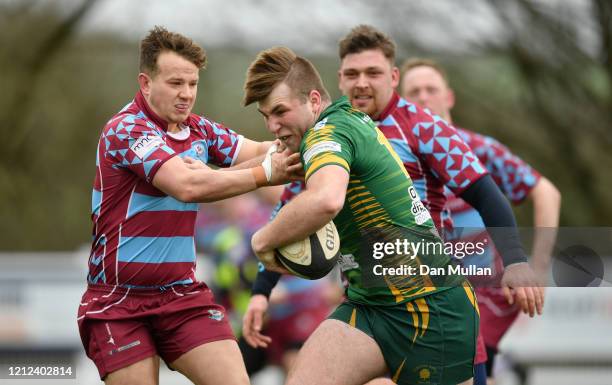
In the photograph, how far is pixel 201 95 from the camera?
48.3 ft

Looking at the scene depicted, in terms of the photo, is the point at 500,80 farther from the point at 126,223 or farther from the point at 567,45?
the point at 126,223

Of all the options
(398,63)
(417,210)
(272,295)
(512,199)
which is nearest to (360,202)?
(417,210)

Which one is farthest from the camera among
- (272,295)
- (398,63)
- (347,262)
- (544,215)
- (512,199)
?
(398,63)

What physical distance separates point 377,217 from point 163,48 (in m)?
1.40

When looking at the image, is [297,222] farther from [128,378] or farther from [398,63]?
[398,63]

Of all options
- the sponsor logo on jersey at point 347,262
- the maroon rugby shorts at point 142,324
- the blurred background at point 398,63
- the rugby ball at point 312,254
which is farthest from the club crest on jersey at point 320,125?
the blurred background at point 398,63

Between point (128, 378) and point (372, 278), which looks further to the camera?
point (128, 378)

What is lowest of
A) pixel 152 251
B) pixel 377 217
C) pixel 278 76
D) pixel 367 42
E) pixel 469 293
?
pixel 469 293

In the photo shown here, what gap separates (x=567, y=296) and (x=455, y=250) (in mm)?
4661

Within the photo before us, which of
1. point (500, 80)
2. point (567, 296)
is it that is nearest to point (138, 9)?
point (500, 80)

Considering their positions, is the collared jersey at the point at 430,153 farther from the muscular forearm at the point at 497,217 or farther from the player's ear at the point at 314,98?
the player's ear at the point at 314,98

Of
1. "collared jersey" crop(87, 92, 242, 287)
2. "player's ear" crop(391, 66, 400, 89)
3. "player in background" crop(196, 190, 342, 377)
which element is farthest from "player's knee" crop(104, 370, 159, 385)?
"player in background" crop(196, 190, 342, 377)

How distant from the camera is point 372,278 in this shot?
448cm

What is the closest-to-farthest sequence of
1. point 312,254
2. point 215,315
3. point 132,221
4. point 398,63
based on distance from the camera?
point 312,254, point 132,221, point 215,315, point 398,63
